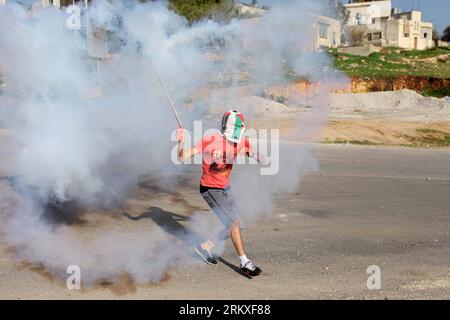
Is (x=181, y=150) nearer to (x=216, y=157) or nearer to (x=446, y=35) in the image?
(x=216, y=157)

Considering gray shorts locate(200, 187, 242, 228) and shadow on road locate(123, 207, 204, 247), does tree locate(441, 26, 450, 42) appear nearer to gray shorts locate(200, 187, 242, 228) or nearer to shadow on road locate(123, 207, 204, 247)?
shadow on road locate(123, 207, 204, 247)

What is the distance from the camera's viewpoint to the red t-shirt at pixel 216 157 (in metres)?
5.66

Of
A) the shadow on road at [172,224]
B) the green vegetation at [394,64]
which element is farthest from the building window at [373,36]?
the shadow on road at [172,224]

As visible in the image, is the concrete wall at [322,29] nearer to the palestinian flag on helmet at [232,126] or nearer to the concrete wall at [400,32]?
the palestinian flag on helmet at [232,126]

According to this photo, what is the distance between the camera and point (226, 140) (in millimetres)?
5711

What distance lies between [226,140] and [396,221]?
3468mm

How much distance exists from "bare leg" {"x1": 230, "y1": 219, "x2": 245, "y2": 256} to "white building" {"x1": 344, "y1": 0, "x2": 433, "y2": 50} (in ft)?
166

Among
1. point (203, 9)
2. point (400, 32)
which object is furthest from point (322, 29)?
point (400, 32)

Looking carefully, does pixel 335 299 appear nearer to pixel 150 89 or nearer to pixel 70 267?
pixel 70 267

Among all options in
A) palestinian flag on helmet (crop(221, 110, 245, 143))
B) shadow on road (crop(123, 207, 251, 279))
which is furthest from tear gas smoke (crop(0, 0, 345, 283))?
palestinian flag on helmet (crop(221, 110, 245, 143))

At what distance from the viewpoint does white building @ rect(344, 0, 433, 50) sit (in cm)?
5688

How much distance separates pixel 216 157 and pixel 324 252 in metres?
1.84

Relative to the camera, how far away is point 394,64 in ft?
133

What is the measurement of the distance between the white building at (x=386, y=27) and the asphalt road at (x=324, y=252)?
46.6 m
